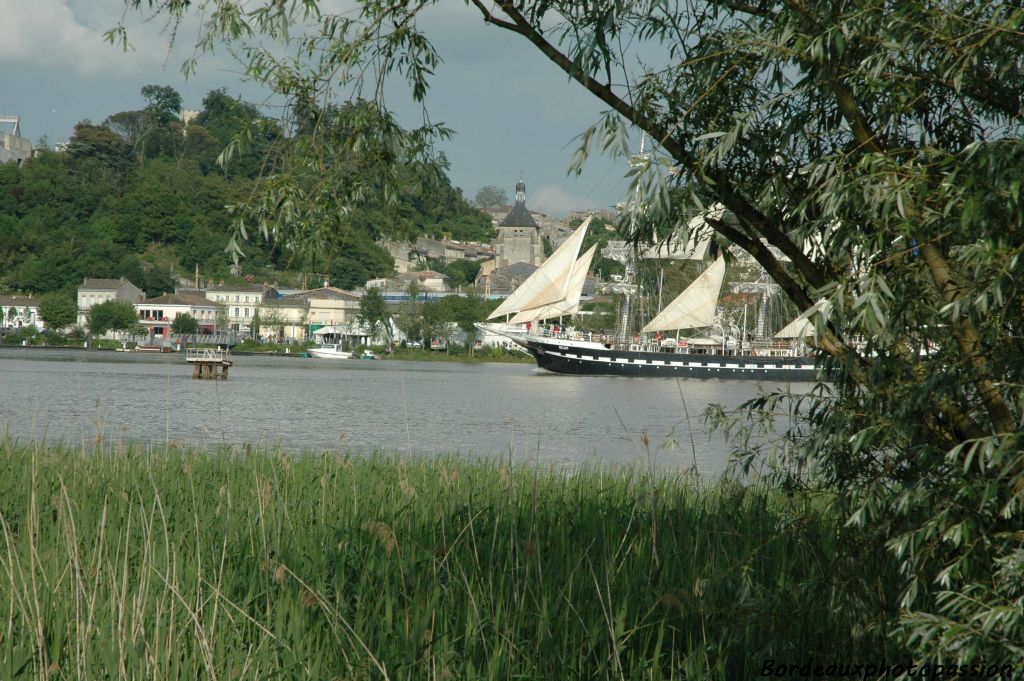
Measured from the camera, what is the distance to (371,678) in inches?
148

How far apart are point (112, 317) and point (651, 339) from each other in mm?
61794

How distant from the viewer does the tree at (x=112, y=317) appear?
107 metres

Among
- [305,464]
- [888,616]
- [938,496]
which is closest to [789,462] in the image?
[888,616]

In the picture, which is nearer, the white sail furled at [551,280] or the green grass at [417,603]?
the green grass at [417,603]

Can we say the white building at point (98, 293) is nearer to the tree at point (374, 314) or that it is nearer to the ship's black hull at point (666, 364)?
the tree at point (374, 314)

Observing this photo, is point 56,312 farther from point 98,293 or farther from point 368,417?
point 368,417

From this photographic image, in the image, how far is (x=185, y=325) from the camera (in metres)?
110

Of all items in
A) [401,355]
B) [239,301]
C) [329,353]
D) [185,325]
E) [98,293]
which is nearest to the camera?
[329,353]

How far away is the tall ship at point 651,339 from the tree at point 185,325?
164 ft

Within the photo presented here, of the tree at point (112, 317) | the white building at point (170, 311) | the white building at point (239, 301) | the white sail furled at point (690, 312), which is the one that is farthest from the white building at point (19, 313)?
the white sail furled at point (690, 312)

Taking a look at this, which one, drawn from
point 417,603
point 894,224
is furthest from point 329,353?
point 894,224

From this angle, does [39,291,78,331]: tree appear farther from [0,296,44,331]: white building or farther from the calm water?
the calm water

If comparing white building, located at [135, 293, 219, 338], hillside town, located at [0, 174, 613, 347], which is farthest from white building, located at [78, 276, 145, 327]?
white building, located at [135, 293, 219, 338]

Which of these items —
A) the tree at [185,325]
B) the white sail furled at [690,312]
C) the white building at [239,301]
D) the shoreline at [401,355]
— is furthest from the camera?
the white building at [239,301]
